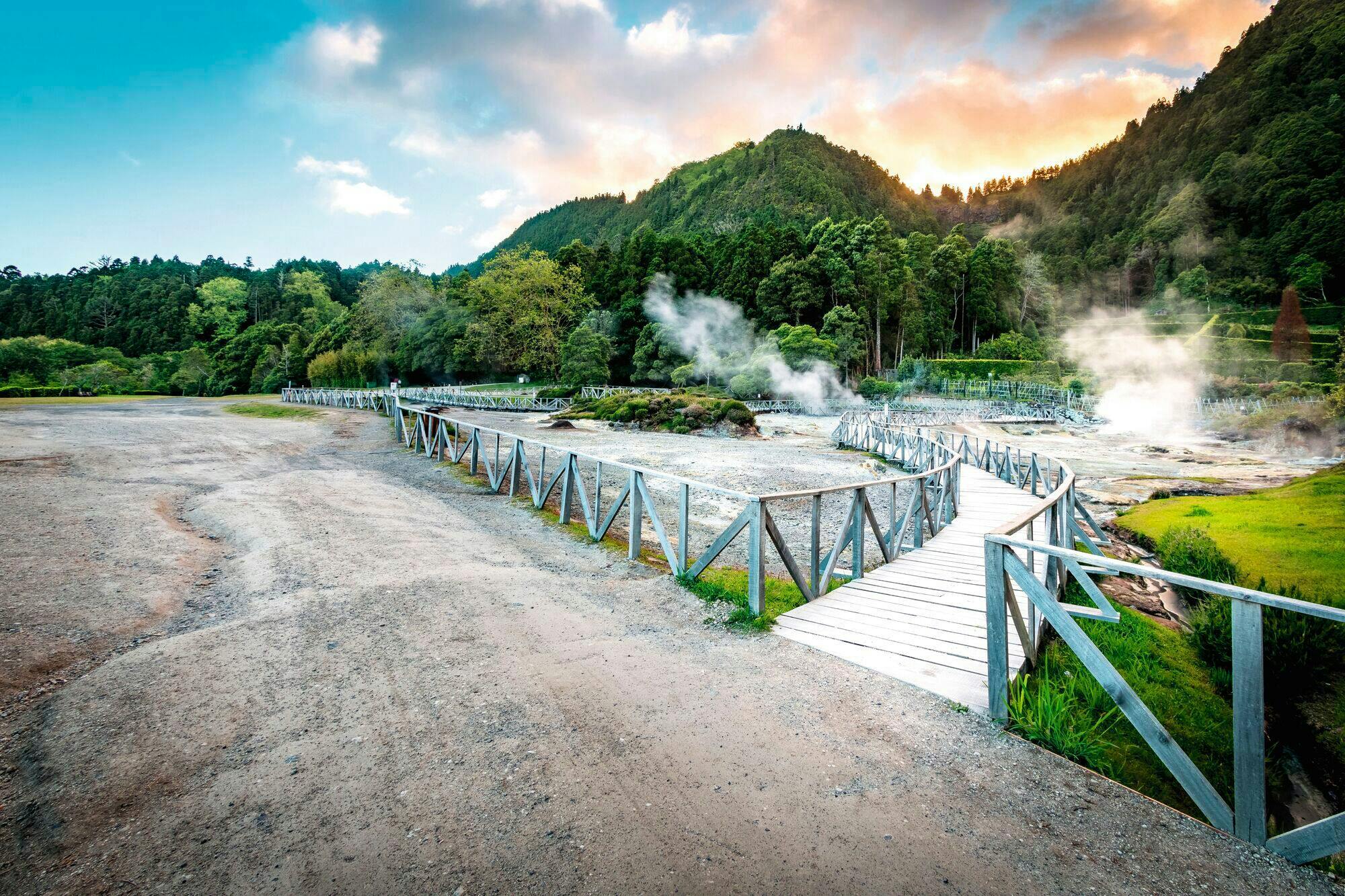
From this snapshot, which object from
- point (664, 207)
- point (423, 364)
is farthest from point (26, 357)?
point (664, 207)

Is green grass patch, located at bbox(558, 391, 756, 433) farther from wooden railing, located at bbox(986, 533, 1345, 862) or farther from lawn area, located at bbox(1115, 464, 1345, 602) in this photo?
wooden railing, located at bbox(986, 533, 1345, 862)

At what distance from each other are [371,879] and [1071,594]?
279 inches

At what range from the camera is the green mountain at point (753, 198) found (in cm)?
9989

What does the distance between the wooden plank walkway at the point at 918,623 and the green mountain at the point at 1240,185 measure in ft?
271

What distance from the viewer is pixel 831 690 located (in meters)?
3.65

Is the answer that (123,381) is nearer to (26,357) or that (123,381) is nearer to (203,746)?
(26,357)

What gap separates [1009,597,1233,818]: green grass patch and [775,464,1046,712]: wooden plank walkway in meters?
0.29

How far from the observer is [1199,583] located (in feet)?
8.05

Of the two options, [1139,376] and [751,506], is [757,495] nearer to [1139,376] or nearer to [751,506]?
[751,506]

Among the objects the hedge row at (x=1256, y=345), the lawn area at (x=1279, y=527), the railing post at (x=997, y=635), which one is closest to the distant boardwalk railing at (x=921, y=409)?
the hedge row at (x=1256, y=345)

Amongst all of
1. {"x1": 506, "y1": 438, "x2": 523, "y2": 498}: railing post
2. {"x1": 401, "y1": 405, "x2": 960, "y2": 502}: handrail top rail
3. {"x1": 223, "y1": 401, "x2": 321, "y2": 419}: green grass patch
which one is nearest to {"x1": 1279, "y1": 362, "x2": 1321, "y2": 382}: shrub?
{"x1": 401, "y1": 405, "x2": 960, "y2": 502}: handrail top rail

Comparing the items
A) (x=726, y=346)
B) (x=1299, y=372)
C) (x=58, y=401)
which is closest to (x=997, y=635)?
(x=726, y=346)

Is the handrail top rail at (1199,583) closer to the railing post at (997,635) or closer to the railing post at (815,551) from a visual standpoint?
the railing post at (997,635)

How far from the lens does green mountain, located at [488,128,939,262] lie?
99.9 metres
